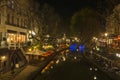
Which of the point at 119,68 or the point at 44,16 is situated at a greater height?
the point at 44,16

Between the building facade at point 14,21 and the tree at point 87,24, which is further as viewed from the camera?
the tree at point 87,24

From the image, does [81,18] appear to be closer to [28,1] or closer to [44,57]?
[28,1]

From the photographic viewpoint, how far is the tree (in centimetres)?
9431


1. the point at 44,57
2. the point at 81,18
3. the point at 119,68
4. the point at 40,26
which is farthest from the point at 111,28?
the point at 119,68

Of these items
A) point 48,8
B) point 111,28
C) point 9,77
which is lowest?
point 9,77

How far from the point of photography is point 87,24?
96188 millimetres

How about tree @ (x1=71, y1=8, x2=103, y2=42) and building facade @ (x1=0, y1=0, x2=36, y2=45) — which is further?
tree @ (x1=71, y1=8, x2=103, y2=42)

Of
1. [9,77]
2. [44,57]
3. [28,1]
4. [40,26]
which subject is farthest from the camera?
[40,26]

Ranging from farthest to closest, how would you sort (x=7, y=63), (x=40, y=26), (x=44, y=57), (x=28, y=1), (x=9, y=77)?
1. (x=40, y=26)
2. (x=28, y=1)
3. (x=44, y=57)
4. (x=7, y=63)
5. (x=9, y=77)

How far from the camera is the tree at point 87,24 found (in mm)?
94312

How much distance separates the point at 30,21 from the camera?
232 feet

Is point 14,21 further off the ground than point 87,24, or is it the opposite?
point 87,24

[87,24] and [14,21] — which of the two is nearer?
[14,21]

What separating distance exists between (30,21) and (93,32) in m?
32.7
